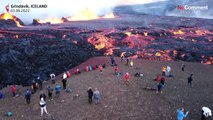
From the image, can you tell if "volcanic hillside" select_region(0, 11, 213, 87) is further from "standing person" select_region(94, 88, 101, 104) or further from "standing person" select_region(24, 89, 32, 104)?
"standing person" select_region(94, 88, 101, 104)

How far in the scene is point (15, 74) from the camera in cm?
5097

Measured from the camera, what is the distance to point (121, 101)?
27.8 meters

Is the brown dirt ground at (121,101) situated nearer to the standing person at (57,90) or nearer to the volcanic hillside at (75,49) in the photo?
the standing person at (57,90)

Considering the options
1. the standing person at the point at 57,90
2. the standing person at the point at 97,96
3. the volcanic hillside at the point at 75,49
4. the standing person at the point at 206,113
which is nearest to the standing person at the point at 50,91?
the standing person at the point at 57,90

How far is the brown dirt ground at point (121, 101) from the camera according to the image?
2520 centimetres

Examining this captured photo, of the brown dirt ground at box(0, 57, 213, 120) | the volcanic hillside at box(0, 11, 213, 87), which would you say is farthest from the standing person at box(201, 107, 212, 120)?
the volcanic hillside at box(0, 11, 213, 87)

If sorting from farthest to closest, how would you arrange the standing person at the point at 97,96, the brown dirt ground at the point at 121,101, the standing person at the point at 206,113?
the standing person at the point at 97,96, the brown dirt ground at the point at 121,101, the standing person at the point at 206,113

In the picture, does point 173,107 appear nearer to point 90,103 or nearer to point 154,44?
point 90,103

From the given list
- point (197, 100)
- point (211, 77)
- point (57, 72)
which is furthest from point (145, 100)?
point (57, 72)

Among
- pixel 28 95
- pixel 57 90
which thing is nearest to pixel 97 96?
pixel 57 90

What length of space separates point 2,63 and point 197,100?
38.0m

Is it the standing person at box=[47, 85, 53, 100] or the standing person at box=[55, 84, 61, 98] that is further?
the standing person at box=[55, 84, 61, 98]

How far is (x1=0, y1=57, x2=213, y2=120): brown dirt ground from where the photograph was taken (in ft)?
82.7

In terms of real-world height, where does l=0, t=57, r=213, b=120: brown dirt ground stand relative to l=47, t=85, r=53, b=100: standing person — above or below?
below
